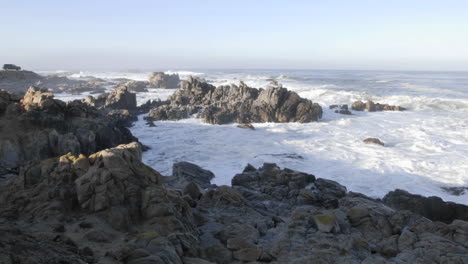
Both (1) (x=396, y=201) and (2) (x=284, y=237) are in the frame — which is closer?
(2) (x=284, y=237)

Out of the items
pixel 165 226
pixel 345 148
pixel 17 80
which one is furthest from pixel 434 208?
pixel 17 80

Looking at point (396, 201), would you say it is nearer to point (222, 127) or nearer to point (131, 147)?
point (131, 147)

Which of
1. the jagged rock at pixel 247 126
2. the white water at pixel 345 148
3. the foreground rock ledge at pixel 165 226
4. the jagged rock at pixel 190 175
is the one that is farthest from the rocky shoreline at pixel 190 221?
the jagged rock at pixel 247 126

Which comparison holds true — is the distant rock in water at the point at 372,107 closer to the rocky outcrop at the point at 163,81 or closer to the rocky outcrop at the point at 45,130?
the rocky outcrop at the point at 45,130

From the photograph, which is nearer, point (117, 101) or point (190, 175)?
point (190, 175)

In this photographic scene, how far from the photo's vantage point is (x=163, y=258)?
5.74 meters

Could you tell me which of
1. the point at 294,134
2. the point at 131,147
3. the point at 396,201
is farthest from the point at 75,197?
the point at 294,134

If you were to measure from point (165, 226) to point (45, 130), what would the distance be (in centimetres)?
1021

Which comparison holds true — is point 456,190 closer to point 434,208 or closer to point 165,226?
point 434,208

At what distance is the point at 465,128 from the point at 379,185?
1663cm

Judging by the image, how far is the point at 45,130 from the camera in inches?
585

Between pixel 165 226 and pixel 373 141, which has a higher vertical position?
pixel 165 226

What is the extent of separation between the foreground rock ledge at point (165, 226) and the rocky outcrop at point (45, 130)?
19.8 ft

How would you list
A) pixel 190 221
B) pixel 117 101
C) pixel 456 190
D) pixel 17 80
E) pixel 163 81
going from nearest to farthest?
1. pixel 190 221
2. pixel 456 190
3. pixel 117 101
4. pixel 17 80
5. pixel 163 81
